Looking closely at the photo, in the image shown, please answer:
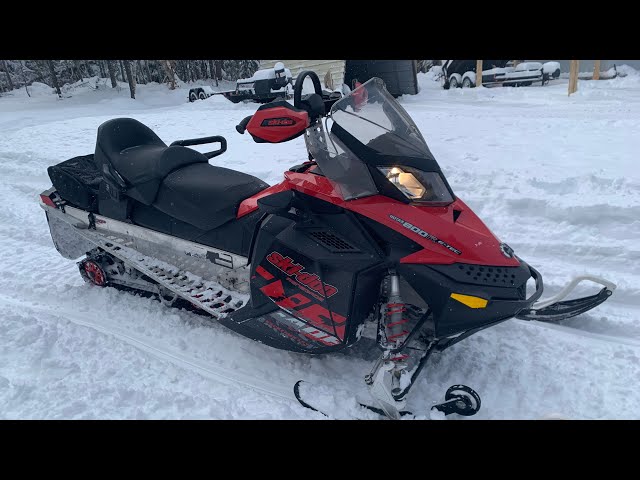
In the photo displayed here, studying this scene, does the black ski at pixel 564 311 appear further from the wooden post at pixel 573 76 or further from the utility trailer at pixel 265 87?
the utility trailer at pixel 265 87

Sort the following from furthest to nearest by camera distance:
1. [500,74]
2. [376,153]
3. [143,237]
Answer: [500,74] < [143,237] < [376,153]

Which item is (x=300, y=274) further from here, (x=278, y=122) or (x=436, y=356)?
(x=436, y=356)

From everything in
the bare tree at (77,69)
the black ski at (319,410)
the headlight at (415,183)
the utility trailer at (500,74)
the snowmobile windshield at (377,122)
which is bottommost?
the black ski at (319,410)

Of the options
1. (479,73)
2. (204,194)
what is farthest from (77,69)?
(204,194)

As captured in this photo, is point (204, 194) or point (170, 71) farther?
point (170, 71)

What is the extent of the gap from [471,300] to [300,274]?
84cm

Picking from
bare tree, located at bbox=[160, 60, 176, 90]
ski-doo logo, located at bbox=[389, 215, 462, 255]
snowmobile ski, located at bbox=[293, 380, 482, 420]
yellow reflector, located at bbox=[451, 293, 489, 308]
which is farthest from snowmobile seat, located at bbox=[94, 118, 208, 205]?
bare tree, located at bbox=[160, 60, 176, 90]

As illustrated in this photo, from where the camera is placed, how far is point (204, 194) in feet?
9.67

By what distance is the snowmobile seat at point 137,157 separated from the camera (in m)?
3.16

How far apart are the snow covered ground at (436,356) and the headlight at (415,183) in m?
0.95

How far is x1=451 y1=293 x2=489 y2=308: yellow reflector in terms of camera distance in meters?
2.04

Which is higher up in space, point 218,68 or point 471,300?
point 218,68

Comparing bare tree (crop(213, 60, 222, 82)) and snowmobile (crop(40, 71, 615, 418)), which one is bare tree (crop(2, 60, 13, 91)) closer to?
bare tree (crop(213, 60, 222, 82))

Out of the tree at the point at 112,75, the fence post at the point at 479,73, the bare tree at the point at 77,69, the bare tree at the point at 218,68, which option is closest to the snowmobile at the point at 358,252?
the fence post at the point at 479,73
